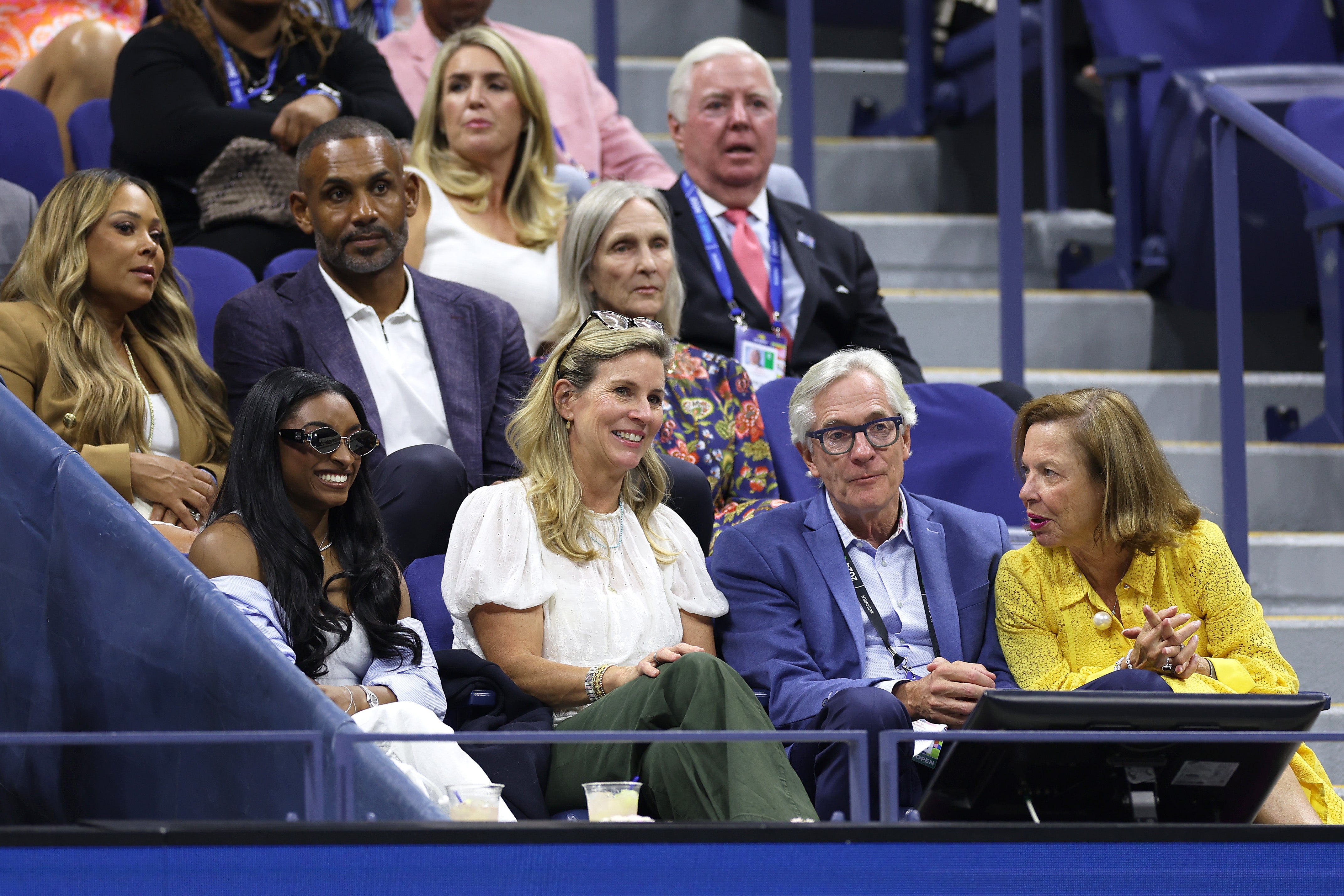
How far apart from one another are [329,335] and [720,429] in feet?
2.47

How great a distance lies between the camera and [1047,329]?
4.62m

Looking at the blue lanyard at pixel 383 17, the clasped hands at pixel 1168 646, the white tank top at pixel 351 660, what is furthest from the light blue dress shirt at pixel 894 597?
the blue lanyard at pixel 383 17

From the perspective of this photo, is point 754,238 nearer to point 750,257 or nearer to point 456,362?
point 750,257

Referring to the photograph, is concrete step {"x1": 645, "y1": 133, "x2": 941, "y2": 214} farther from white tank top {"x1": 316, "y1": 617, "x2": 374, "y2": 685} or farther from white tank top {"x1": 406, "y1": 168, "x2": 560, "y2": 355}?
white tank top {"x1": 316, "y1": 617, "x2": 374, "y2": 685}

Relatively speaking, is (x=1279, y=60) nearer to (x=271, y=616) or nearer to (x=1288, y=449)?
(x=1288, y=449)

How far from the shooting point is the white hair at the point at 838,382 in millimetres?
2631

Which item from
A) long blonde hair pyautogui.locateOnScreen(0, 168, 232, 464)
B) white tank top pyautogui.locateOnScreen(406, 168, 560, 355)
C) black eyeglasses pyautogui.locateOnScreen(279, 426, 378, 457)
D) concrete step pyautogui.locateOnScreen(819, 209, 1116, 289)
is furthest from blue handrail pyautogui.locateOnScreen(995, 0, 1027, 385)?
black eyeglasses pyautogui.locateOnScreen(279, 426, 378, 457)

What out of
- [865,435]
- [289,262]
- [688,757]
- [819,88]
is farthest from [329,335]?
[819,88]

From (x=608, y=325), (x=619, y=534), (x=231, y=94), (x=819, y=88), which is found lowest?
(x=619, y=534)

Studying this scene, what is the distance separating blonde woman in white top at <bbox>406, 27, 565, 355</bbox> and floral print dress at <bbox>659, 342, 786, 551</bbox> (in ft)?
1.28

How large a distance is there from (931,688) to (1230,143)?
1875mm

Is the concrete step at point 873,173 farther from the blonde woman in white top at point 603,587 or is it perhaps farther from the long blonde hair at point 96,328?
the blonde woman in white top at point 603,587

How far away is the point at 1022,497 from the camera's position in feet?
8.09

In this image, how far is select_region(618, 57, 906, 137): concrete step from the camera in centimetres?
→ 527
